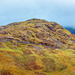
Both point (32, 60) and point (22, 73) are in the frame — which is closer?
point (22, 73)

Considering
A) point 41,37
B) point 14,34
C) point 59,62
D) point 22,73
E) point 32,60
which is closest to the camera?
point 22,73

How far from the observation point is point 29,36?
2579 inches

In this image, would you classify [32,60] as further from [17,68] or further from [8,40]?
[8,40]

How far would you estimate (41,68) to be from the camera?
34.6 metres

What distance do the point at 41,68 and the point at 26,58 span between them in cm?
760

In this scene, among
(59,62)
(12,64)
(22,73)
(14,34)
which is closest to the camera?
(22,73)

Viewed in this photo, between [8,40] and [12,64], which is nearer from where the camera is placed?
[12,64]

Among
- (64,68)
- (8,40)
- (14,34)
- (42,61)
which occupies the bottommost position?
(64,68)

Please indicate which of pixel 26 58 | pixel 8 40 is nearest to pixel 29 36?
pixel 8 40

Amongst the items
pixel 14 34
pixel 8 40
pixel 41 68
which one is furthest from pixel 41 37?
pixel 41 68

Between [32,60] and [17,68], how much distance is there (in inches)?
A: 337

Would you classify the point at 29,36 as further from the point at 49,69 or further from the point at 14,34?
the point at 49,69

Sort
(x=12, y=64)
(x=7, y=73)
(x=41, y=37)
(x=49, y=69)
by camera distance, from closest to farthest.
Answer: (x=7, y=73), (x=12, y=64), (x=49, y=69), (x=41, y=37)

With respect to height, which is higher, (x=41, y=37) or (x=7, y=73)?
(x=41, y=37)
